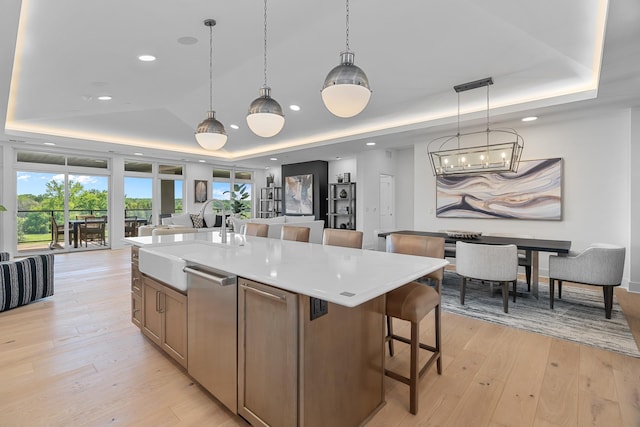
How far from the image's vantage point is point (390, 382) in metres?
2.17

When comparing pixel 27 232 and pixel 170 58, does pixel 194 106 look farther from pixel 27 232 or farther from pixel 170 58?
pixel 27 232

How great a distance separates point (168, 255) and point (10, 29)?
2.18m

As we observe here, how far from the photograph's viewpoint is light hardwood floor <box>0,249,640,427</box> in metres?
1.79

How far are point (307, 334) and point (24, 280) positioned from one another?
3991 mm

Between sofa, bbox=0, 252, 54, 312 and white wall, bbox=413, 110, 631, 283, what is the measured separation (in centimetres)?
685

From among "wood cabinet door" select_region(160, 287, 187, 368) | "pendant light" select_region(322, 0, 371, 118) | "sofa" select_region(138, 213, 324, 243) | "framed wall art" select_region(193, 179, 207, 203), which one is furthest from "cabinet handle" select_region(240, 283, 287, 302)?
"framed wall art" select_region(193, 179, 207, 203)

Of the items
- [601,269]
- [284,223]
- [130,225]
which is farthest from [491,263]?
[130,225]

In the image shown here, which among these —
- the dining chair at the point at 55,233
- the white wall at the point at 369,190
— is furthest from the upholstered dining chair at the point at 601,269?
the dining chair at the point at 55,233

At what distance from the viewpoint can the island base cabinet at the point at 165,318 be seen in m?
2.12

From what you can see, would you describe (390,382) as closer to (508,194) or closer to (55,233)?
(508,194)

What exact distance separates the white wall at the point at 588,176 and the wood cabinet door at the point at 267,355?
5256 millimetres

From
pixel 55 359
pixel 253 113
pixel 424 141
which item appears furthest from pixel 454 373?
pixel 424 141

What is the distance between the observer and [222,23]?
9.75 ft

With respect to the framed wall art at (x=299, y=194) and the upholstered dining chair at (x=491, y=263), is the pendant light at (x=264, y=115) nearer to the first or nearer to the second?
the upholstered dining chair at (x=491, y=263)
